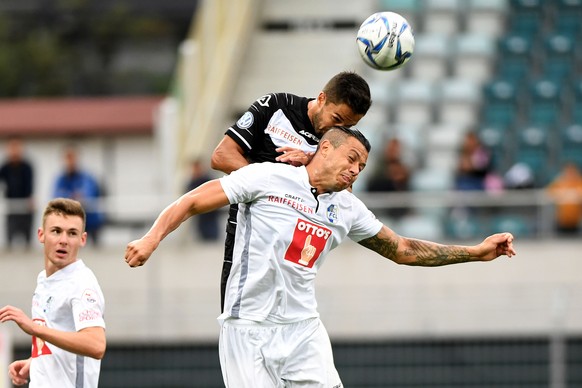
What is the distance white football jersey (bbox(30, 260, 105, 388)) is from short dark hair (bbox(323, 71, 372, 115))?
1.70 metres

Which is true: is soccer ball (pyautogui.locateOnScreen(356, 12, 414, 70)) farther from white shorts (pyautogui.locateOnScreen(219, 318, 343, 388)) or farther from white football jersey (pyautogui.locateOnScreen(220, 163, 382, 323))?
white shorts (pyautogui.locateOnScreen(219, 318, 343, 388))

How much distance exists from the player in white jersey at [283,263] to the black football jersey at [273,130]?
65 cm

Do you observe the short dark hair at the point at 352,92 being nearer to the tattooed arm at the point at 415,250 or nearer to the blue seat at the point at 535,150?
the tattooed arm at the point at 415,250

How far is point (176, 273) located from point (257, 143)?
7.71 m

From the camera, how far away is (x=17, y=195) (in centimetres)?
1540

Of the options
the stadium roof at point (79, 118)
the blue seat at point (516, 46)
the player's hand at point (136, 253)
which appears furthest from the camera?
the stadium roof at point (79, 118)

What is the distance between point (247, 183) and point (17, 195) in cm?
921

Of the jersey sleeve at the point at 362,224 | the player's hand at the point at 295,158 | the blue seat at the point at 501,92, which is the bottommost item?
the jersey sleeve at the point at 362,224

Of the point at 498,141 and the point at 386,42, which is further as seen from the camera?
the point at 498,141

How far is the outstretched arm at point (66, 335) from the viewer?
6168mm

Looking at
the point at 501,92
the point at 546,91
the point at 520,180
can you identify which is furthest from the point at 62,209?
the point at 546,91

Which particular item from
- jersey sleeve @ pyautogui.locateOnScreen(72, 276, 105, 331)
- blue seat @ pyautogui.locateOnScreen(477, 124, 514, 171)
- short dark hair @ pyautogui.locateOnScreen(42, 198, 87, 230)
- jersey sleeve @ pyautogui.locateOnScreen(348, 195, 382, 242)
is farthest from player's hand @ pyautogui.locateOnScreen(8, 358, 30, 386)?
blue seat @ pyautogui.locateOnScreen(477, 124, 514, 171)

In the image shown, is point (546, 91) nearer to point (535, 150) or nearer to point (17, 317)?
point (535, 150)

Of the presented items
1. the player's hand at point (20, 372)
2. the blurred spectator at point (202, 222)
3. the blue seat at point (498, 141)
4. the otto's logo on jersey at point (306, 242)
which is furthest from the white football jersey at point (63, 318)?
the blue seat at point (498, 141)
